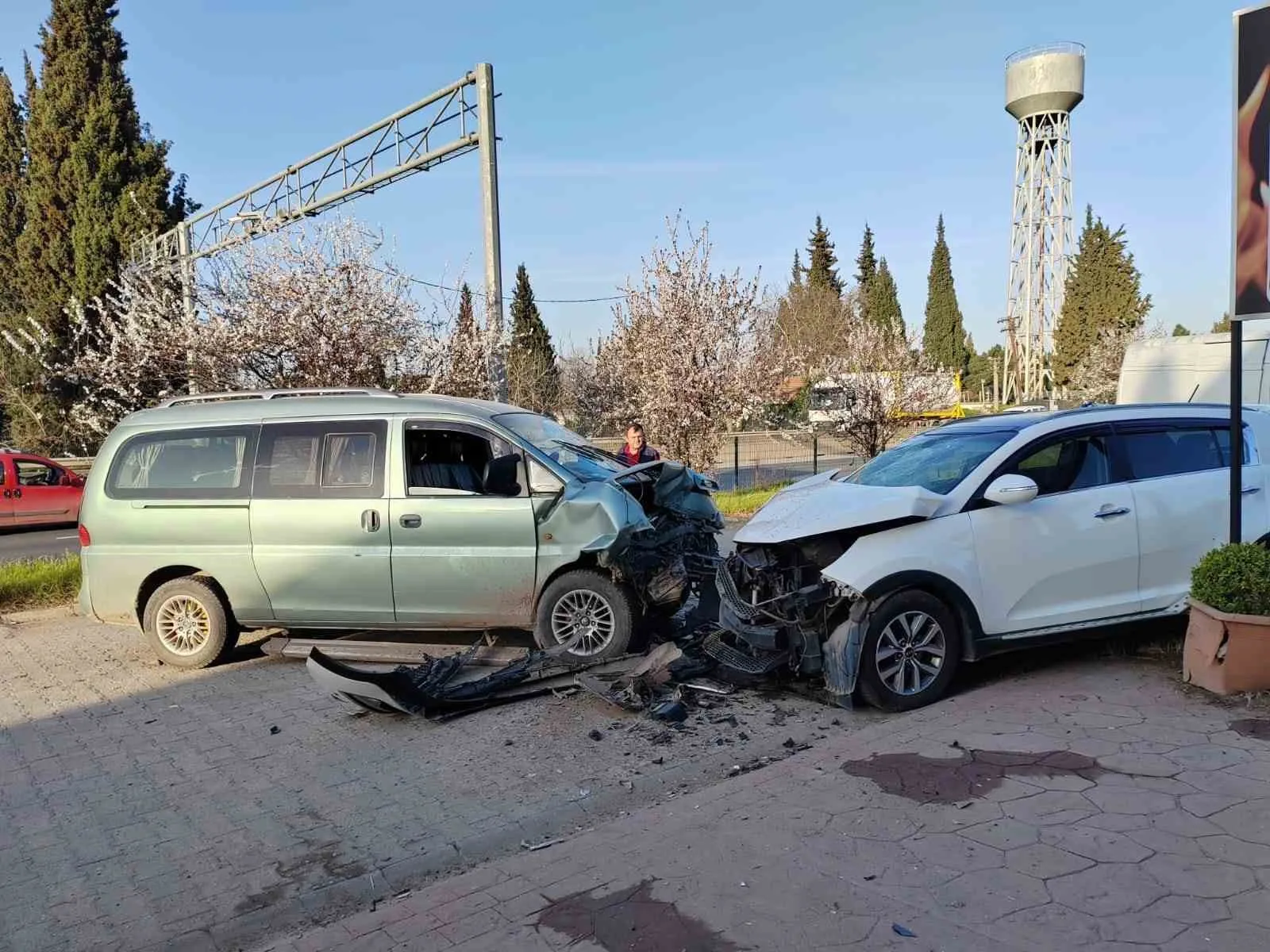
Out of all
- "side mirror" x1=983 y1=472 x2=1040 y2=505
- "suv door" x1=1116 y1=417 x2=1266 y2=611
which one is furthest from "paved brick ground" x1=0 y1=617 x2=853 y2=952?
"suv door" x1=1116 y1=417 x2=1266 y2=611

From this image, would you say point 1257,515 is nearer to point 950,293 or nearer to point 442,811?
point 442,811

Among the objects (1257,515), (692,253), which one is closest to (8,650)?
(1257,515)

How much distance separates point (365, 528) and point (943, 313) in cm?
6749

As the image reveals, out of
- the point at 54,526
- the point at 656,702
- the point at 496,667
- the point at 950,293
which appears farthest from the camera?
the point at 950,293

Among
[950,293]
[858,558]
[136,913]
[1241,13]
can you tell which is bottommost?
[136,913]

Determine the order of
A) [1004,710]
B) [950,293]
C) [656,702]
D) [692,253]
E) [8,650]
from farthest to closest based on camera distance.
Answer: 1. [950,293]
2. [692,253]
3. [8,650]
4. [656,702]
5. [1004,710]

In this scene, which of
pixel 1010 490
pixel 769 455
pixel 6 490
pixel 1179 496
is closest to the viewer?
pixel 1010 490

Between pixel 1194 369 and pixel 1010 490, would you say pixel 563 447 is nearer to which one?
pixel 1010 490

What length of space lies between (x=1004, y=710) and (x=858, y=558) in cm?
120

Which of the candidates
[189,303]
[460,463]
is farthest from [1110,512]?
[189,303]

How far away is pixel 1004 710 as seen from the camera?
5148 mm

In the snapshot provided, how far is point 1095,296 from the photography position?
42.0 meters

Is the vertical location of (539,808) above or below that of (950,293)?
below

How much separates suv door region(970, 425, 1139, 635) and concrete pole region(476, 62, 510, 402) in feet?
30.3
